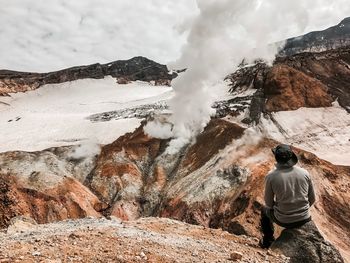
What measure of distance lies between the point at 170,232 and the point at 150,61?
173 m

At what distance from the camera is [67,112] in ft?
351


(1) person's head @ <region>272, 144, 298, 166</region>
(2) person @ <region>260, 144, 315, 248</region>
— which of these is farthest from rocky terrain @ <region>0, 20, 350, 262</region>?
(1) person's head @ <region>272, 144, 298, 166</region>

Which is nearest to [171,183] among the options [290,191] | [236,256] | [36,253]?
[236,256]

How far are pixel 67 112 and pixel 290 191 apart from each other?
102m

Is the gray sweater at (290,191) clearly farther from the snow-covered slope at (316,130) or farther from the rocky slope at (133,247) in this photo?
the snow-covered slope at (316,130)

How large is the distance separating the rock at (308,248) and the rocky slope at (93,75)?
419ft

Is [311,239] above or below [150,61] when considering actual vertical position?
below

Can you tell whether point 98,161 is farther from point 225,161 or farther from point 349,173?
point 349,173

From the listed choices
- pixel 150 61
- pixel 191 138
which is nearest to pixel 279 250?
pixel 191 138

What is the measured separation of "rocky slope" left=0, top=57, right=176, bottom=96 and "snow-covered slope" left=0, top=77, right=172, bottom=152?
3.23 m

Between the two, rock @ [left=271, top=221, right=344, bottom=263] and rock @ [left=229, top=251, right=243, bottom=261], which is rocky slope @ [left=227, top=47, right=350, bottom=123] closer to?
rock @ [left=271, top=221, right=344, bottom=263]

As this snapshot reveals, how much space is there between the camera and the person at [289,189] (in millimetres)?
9055

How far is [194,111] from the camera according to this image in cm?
6222

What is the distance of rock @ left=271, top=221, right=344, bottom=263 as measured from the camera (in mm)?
9234
